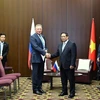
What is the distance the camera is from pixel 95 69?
8.44m

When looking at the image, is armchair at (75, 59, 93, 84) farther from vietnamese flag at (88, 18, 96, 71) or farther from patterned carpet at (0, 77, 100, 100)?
patterned carpet at (0, 77, 100, 100)

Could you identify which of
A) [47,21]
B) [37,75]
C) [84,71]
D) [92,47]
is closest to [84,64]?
[84,71]

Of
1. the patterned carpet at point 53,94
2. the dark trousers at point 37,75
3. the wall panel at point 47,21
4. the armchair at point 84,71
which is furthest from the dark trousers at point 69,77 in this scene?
the wall panel at point 47,21

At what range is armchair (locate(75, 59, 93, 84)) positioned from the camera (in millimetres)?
7246

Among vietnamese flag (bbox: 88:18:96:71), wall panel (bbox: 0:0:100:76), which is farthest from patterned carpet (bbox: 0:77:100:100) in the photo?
wall panel (bbox: 0:0:100:76)

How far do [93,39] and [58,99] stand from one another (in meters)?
3.72

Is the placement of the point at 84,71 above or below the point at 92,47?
below

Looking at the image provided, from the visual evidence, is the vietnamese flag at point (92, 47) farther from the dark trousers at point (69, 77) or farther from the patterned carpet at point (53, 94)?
the dark trousers at point (69, 77)

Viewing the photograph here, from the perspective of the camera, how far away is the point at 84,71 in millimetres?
7359

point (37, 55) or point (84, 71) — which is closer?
point (37, 55)

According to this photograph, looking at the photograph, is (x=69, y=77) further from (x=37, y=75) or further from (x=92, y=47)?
(x=92, y=47)

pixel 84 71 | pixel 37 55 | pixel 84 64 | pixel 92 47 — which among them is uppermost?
pixel 92 47

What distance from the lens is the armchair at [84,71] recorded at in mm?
7246

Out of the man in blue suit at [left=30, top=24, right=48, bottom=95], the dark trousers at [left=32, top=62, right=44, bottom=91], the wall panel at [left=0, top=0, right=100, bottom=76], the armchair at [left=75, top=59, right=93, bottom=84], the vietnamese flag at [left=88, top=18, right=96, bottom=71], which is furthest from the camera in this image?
the wall panel at [left=0, top=0, right=100, bottom=76]
